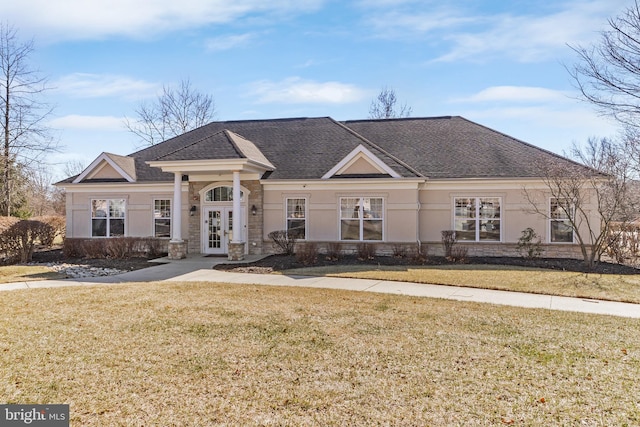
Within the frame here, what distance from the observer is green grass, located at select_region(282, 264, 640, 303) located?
36.3ft

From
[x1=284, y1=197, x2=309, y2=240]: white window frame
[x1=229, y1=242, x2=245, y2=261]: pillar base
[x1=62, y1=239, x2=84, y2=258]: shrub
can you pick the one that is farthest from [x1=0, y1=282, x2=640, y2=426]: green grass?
[x1=62, y1=239, x2=84, y2=258]: shrub

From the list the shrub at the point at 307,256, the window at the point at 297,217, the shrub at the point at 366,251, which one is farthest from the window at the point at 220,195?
the shrub at the point at 366,251

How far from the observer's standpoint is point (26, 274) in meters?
13.4

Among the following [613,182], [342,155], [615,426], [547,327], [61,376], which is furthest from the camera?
[342,155]

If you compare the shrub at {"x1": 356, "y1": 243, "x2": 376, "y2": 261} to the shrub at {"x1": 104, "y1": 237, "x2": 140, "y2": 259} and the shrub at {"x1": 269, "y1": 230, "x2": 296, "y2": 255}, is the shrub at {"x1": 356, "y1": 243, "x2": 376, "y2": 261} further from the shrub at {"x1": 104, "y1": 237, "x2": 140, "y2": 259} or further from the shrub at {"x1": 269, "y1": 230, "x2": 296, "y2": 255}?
the shrub at {"x1": 104, "y1": 237, "x2": 140, "y2": 259}

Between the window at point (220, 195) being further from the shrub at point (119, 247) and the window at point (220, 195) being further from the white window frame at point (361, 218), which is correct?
the white window frame at point (361, 218)

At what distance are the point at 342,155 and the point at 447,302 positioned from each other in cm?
1104

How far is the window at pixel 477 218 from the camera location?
18094 mm

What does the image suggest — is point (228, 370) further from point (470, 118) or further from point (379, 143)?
point (470, 118)

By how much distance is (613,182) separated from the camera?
1602cm

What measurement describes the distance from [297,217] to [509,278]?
30.5ft

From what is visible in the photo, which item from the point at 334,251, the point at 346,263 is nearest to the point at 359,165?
the point at 334,251

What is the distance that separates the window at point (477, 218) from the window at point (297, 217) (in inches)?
256

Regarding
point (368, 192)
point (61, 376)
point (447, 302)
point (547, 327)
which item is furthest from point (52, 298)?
point (368, 192)
